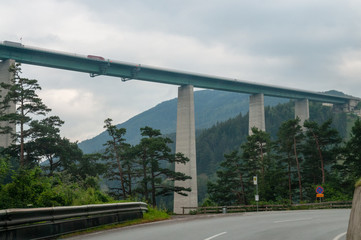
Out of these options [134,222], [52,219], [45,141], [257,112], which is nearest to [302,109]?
[257,112]

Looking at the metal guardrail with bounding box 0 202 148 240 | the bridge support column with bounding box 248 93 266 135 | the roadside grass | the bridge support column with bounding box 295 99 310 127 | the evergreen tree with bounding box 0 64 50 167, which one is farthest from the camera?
the bridge support column with bounding box 295 99 310 127

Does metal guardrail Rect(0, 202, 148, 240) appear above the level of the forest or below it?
below

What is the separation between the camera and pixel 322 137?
5644cm

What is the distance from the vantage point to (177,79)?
234 ft

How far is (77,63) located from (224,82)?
30.0 meters

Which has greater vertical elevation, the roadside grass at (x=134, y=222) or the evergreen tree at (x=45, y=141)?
the evergreen tree at (x=45, y=141)

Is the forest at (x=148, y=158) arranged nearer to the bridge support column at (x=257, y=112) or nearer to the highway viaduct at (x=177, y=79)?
the highway viaduct at (x=177, y=79)

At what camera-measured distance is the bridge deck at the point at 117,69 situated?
178ft

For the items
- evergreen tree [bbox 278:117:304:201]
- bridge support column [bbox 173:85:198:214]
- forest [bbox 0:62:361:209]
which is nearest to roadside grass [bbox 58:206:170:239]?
forest [bbox 0:62:361:209]

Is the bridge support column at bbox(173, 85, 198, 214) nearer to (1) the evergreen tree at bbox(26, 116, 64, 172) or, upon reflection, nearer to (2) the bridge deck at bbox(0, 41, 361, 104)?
(2) the bridge deck at bbox(0, 41, 361, 104)

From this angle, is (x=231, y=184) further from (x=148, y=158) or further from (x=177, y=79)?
(x=177, y=79)

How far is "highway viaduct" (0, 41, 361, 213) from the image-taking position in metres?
54.2

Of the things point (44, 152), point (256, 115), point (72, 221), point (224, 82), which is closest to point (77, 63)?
point (44, 152)

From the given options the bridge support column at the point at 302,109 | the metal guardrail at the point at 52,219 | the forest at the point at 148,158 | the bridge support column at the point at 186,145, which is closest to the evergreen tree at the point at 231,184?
the forest at the point at 148,158
